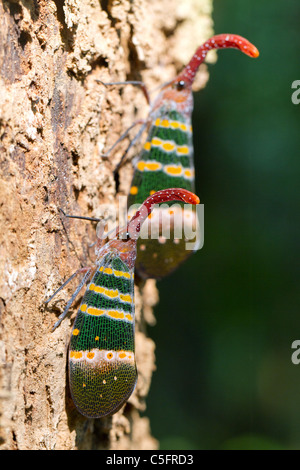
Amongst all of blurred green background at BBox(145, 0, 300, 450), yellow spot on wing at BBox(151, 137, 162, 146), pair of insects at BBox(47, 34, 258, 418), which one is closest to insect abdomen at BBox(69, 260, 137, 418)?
pair of insects at BBox(47, 34, 258, 418)

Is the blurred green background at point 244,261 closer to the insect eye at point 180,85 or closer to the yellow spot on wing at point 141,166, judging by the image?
the insect eye at point 180,85

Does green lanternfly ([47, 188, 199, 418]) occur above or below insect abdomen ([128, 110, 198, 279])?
below

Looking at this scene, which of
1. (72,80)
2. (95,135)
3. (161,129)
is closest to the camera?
(72,80)

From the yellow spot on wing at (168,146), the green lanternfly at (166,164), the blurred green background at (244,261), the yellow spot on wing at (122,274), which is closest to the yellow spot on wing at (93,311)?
the yellow spot on wing at (122,274)

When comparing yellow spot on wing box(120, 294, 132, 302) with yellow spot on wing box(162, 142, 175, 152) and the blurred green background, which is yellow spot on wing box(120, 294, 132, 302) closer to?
yellow spot on wing box(162, 142, 175, 152)

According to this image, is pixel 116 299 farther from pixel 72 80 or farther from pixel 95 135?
pixel 72 80

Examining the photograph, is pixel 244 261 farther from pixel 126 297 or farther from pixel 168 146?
pixel 126 297

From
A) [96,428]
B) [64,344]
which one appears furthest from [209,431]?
[64,344]
